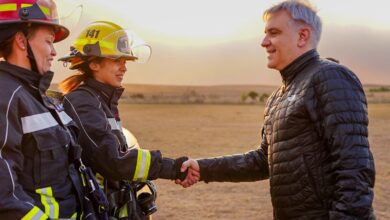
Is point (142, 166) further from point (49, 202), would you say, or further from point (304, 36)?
point (304, 36)

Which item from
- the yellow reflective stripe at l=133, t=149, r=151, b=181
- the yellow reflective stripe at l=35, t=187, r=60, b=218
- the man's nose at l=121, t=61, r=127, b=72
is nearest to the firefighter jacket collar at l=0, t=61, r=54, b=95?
the yellow reflective stripe at l=35, t=187, r=60, b=218

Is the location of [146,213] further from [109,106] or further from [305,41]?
[305,41]

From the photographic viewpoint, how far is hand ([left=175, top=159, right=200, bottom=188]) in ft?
16.6

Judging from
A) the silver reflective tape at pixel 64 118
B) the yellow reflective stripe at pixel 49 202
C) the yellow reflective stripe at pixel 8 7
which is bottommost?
the yellow reflective stripe at pixel 49 202

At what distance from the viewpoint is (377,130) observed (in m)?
22.9

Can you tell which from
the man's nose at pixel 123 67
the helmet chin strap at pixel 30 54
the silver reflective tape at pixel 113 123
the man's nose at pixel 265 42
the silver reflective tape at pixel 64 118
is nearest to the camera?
the helmet chin strap at pixel 30 54

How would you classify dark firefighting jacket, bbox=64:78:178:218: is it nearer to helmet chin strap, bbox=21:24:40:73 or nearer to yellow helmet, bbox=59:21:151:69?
yellow helmet, bbox=59:21:151:69

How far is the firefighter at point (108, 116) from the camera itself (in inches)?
172

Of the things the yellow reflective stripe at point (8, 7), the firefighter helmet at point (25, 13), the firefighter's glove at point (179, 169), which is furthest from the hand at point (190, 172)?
the yellow reflective stripe at point (8, 7)

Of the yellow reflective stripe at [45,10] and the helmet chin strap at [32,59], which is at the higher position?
the yellow reflective stripe at [45,10]

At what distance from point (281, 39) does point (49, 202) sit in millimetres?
2020

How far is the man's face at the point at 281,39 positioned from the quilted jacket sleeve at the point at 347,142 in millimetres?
515

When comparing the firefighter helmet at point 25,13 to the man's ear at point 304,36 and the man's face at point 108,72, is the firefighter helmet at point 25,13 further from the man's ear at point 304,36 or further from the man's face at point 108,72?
the man's ear at point 304,36

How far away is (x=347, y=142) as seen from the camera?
3652 millimetres
